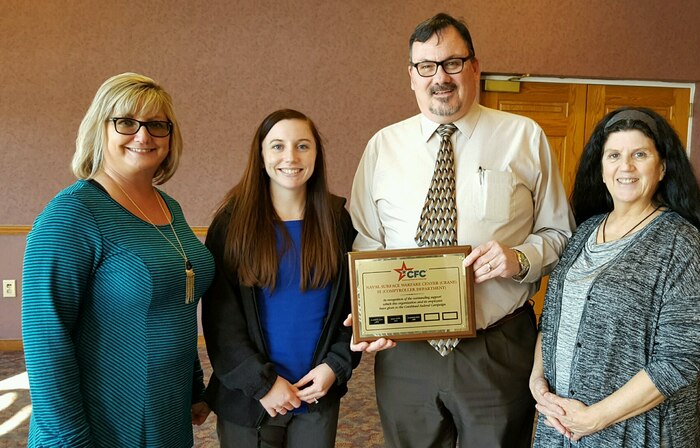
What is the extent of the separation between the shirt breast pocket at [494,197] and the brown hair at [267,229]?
49 centimetres

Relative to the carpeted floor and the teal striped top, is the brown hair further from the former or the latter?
the carpeted floor

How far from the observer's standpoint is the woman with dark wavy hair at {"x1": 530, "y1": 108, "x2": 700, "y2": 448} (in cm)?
144

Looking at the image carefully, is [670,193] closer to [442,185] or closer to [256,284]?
[442,185]

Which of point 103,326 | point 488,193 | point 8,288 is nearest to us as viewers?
point 103,326

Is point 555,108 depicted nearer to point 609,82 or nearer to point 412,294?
point 609,82

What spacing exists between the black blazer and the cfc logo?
212mm

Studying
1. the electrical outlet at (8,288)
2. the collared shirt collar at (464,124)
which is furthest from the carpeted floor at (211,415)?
the collared shirt collar at (464,124)

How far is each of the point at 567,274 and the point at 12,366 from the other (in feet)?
14.3

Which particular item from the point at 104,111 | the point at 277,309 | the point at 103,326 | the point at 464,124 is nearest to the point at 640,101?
the point at 464,124

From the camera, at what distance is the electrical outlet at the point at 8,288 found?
470 cm

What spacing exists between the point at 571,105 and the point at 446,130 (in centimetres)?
359

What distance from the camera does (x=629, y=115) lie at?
1.62 metres

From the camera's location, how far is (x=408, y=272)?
1.70 metres

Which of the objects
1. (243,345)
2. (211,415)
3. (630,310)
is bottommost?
(211,415)
